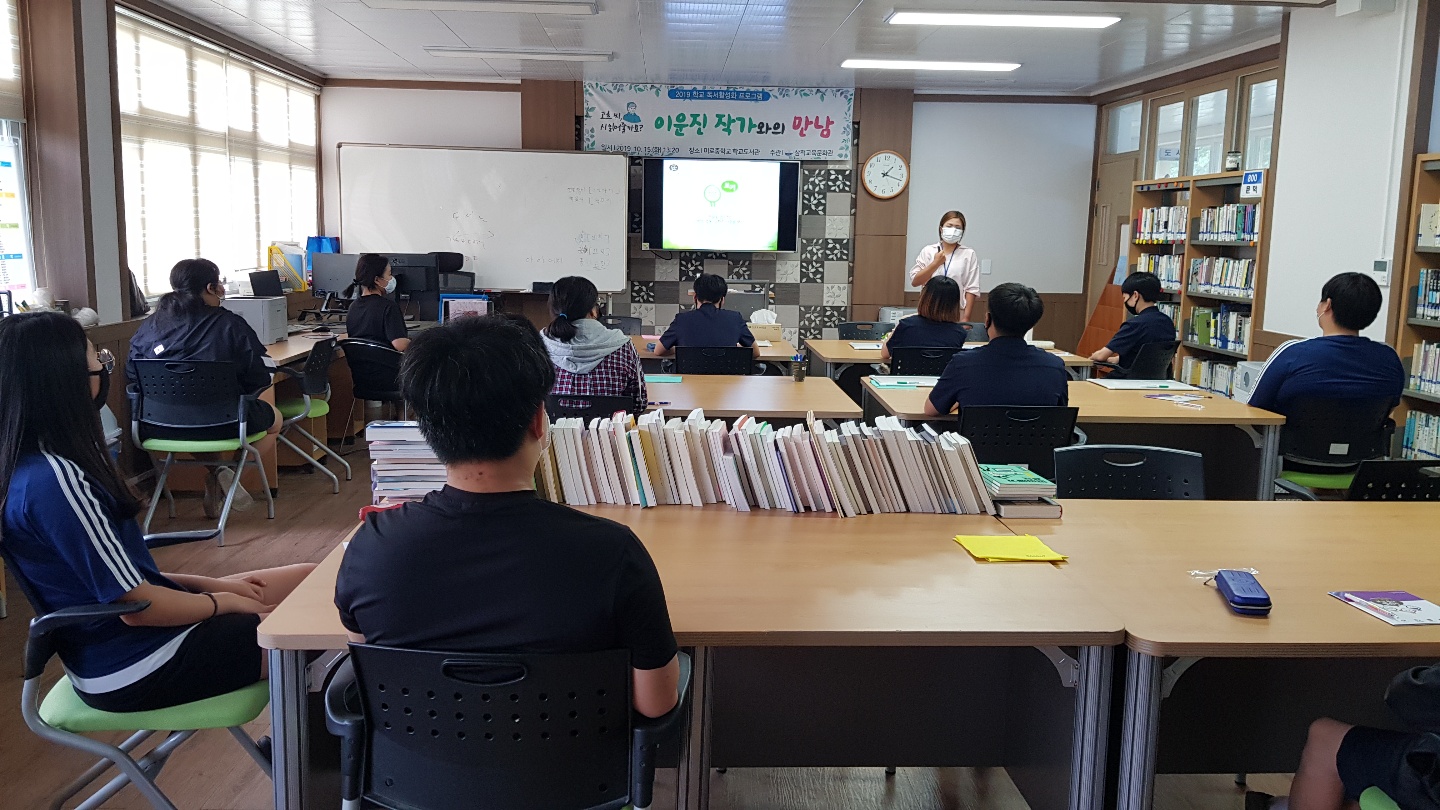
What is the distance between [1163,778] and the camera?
9.14ft

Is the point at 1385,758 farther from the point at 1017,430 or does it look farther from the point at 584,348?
the point at 584,348

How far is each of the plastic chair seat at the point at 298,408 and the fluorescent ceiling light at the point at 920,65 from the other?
4.37 meters

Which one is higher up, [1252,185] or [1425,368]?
[1252,185]

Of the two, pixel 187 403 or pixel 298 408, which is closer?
pixel 187 403

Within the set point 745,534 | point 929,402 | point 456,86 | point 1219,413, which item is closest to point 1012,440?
point 929,402

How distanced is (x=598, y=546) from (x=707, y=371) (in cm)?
396

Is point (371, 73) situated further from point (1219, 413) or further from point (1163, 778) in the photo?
point (1163, 778)

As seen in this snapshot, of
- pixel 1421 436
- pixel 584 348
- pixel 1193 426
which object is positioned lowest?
pixel 1421 436

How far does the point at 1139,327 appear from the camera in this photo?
5.95 metres

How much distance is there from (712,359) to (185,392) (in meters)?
2.39

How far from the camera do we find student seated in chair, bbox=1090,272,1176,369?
594 centimetres

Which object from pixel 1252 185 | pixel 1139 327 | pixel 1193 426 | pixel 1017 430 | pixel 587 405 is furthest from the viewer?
pixel 1252 185

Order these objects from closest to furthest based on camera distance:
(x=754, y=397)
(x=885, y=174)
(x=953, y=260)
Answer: (x=754, y=397) < (x=953, y=260) < (x=885, y=174)

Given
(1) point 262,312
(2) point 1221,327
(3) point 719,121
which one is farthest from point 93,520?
(3) point 719,121
